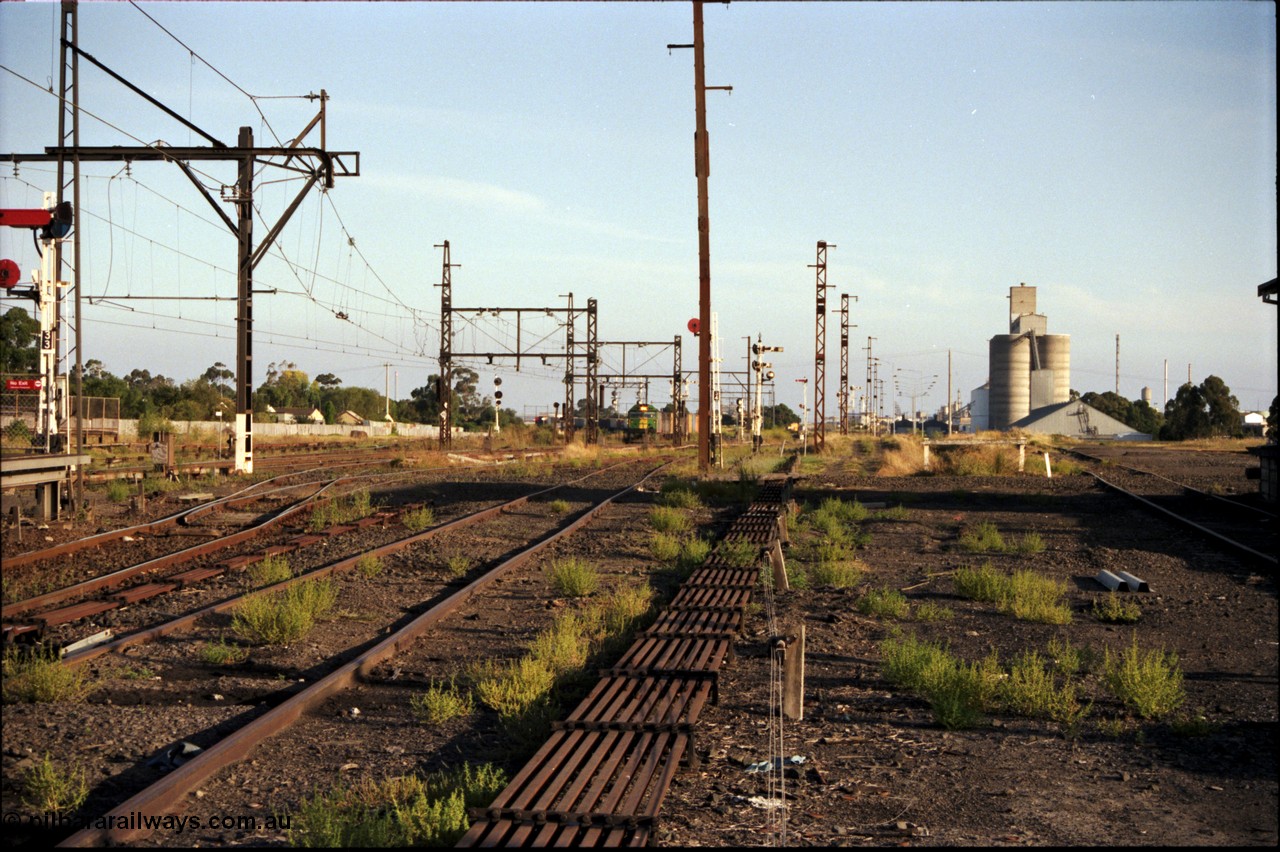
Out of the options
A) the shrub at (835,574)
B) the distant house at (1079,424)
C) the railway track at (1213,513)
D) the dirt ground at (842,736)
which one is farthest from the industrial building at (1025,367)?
the dirt ground at (842,736)

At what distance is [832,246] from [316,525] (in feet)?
137

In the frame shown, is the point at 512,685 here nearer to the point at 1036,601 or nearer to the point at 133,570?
the point at 1036,601

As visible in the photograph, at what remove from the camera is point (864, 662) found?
807cm

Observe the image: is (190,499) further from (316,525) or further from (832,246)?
(832,246)

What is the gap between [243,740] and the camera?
5.51 m

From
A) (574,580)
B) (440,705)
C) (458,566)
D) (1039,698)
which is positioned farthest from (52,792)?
(458,566)

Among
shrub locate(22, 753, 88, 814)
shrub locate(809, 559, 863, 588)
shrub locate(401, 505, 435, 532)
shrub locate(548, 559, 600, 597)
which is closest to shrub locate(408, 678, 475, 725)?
shrub locate(22, 753, 88, 814)

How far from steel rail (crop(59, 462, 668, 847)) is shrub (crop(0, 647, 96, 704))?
4.33 ft

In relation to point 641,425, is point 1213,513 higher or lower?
lower

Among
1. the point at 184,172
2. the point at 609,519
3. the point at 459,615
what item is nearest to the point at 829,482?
the point at 609,519

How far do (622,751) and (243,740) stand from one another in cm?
192

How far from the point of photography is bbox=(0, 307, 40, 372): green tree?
1992 inches

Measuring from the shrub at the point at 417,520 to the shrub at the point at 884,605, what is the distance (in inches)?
326
